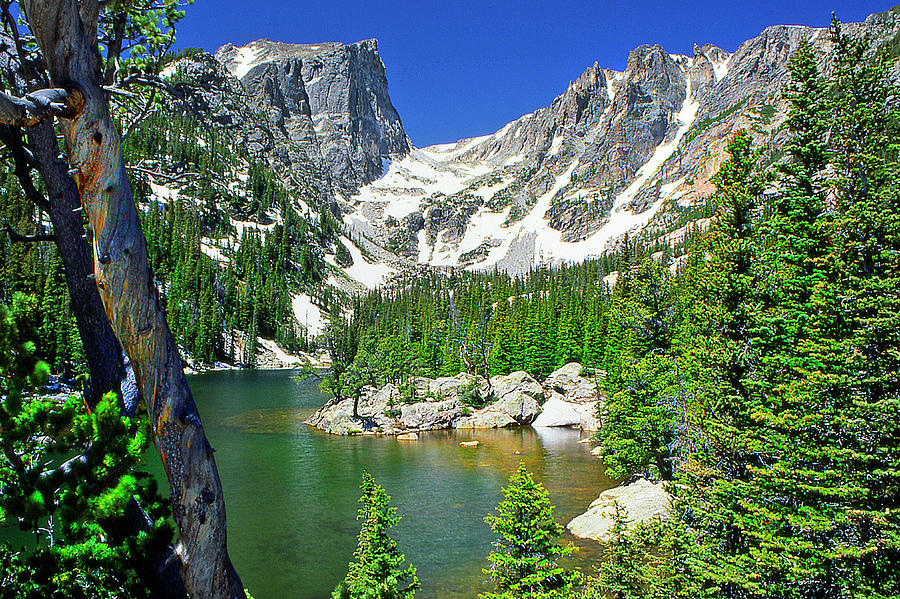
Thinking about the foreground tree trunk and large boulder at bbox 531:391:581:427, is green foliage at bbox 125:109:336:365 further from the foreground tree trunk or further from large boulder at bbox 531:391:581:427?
the foreground tree trunk

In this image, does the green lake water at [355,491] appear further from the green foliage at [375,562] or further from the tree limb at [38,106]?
the tree limb at [38,106]

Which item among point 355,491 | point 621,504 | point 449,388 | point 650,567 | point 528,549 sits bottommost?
point 355,491

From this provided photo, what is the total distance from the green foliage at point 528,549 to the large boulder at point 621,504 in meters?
9.71

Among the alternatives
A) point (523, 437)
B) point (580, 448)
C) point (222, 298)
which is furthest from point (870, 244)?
point (222, 298)

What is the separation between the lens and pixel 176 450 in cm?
375

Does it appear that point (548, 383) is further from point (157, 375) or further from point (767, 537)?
point (157, 375)

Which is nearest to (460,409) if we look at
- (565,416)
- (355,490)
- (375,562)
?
(565,416)

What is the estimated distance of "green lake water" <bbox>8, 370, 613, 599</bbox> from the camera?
66.1ft

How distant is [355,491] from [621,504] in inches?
591

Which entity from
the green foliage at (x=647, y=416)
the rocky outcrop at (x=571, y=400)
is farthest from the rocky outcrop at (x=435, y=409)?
the green foliage at (x=647, y=416)

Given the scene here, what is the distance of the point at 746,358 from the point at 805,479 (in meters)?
3.04

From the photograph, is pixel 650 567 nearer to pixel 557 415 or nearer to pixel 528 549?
pixel 528 549

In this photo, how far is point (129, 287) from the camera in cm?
368

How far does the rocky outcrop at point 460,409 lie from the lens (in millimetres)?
46938
